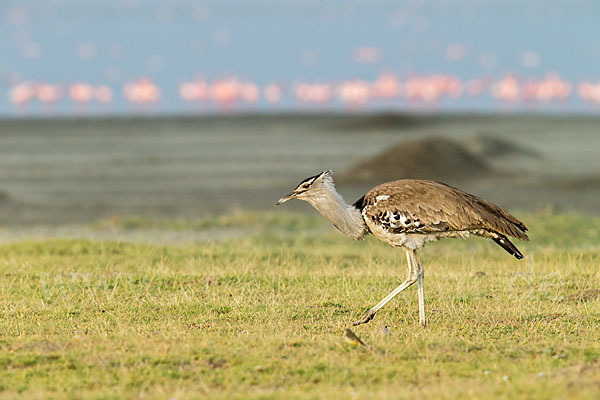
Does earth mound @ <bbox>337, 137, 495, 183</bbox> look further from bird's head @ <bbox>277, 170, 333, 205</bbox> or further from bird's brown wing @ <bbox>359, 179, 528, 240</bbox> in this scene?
bird's brown wing @ <bbox>359, 179, 528, 240</bbox>

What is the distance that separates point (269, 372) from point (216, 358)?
0.53 m

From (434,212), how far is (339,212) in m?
0.94

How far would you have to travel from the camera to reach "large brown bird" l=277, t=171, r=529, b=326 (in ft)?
32.2

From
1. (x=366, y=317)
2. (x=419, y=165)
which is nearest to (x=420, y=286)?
(x=366, y=317)

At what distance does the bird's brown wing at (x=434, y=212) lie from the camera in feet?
32.2

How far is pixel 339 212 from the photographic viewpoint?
10.2 meters

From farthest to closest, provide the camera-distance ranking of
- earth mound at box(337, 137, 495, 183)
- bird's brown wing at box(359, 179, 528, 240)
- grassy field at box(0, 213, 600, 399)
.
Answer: earth mound at box(337, 137, 495, 183) < bird's brown wing at box(359, 179, 528, 240) < grassy field at box(0, 213, 600, 399)

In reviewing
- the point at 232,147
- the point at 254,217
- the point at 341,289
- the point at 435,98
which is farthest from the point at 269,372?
the point at 435,98

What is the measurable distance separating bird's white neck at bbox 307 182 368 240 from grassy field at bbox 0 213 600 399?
907 millimetres

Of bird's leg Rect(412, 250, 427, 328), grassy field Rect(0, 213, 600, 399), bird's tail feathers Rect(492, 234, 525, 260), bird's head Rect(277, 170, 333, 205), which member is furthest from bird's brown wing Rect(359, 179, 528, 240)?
grassy field Rect(0, 213, 600, 399)

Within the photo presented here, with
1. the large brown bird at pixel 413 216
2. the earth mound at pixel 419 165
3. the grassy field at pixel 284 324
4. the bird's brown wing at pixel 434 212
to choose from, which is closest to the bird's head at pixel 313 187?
the large brown bird at pixel 413 216

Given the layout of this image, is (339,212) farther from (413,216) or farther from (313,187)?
(413,216)

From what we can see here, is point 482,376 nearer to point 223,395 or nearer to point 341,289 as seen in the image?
point 223,395

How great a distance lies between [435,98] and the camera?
102938mm
